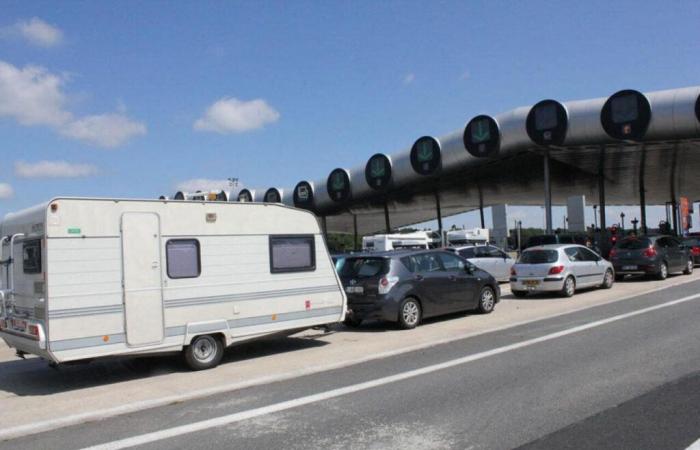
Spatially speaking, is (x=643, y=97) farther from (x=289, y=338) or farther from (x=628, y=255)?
(x=289, y=338)

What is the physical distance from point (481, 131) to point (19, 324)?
2873 cm

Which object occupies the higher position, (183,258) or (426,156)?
(426,156)

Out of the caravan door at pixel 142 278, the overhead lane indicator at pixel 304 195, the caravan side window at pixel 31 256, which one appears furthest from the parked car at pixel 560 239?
the caravan side window at pixel 31 256

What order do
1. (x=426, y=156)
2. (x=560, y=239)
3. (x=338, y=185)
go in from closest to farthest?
(x=560, y=239)
(x=426, y=156)
(x=338, y=185)

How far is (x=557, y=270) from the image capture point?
17234 mm

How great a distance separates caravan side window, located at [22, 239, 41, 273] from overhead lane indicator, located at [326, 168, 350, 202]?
38.2 metres

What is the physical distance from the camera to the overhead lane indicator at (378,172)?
Result: 42094mm

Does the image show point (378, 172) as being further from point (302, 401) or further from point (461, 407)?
point (461, 407)

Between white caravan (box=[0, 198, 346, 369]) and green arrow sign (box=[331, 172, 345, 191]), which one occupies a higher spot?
green arrow sign (box=[331, 172, 345, 191])

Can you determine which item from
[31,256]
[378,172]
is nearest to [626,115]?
[378,172]

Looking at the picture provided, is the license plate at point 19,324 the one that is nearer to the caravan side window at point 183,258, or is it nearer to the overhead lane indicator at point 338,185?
the caravan side window at point 183,258

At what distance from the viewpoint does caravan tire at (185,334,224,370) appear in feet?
30.1

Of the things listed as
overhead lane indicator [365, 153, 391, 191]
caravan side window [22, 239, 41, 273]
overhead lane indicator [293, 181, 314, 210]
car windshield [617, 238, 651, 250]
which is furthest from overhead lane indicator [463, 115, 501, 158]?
caravan side window [22, 239, 41, 273]

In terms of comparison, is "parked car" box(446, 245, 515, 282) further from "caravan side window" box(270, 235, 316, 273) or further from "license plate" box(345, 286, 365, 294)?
"caravan side window" box(270, 235, 316, 273)
